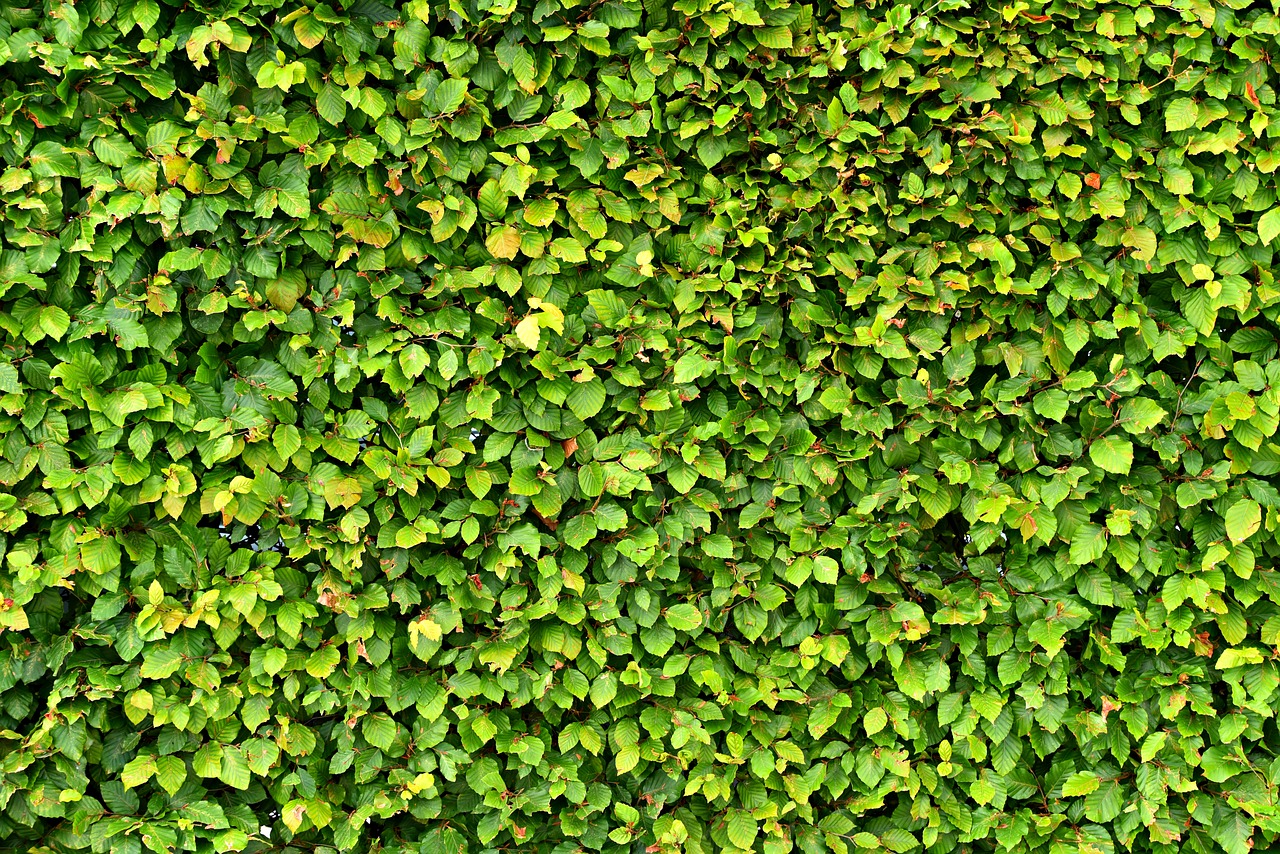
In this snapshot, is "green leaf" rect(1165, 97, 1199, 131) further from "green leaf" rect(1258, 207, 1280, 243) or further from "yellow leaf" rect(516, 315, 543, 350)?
"yellow leaf" rect(516, 315, 543, 350)

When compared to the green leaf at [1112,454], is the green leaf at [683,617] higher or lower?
lower

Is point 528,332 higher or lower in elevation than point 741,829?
Answer: higher

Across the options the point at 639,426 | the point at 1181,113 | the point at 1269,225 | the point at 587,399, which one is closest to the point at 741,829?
the point at 639,426

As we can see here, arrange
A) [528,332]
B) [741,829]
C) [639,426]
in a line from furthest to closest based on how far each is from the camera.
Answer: [741,829] → [639,426] → [528,332]

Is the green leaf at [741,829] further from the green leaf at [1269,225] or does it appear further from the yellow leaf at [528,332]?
the green leaf at [1269,225]

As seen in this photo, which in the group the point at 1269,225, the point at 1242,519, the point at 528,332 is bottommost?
the point at 1242,519

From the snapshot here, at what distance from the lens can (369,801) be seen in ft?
9.53

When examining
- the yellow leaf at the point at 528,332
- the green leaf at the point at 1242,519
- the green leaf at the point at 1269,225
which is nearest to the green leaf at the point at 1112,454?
the green leaf at the point at 1242,519

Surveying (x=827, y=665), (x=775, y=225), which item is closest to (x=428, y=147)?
(x=775, y=225)

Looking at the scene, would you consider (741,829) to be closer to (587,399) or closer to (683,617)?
(683,617)

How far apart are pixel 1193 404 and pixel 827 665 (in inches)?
56.0

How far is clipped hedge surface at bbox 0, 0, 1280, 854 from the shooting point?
2.67 meters

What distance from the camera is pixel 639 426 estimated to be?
2.98m

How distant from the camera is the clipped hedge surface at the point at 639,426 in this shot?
8.75ft
